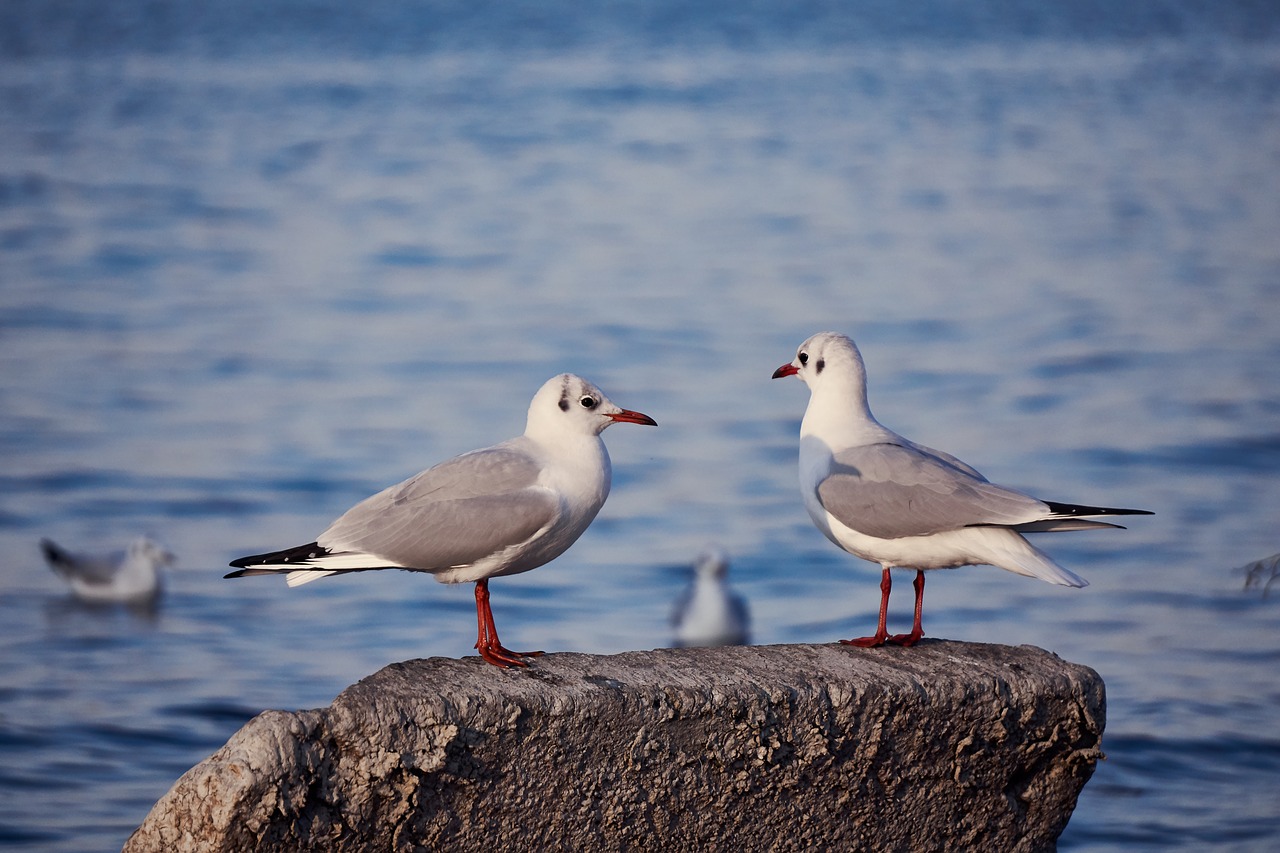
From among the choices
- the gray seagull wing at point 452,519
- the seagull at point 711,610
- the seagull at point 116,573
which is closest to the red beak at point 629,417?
the gray seagull wing at point 452,519

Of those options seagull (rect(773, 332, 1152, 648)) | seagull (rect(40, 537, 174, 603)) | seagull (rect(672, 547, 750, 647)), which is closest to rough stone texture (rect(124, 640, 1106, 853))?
seagull (rect(773, 332, 1152, 648))

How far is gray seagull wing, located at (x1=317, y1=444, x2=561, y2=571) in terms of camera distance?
5.17 m

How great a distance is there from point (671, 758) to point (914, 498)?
122cm

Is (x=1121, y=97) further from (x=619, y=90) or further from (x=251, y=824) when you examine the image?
(x=251, y=824)

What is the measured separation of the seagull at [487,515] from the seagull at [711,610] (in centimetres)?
506

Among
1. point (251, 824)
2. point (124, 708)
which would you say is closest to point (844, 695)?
point (251, 824)

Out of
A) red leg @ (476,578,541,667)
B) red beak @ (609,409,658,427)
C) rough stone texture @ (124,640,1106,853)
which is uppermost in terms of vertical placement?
red beak @ (609,409,658,427)

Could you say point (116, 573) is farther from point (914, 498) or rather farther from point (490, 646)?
point (914, 498)

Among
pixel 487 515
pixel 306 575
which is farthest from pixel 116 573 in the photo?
pixel 487 515

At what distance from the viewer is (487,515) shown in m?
5.18

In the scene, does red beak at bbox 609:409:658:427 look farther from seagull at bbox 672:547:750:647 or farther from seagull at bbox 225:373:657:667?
seagull at bbox 672:547:750:647

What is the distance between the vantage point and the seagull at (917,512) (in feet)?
17.4

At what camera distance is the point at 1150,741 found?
9.41 meters

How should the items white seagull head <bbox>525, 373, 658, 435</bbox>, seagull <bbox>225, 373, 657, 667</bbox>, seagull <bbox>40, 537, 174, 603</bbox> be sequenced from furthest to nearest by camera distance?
seagull <bbox>40, 537, 174, 603</bbox> < white seagull head <bbox>525, 373, 658, 435</bbox> < seagull <bbox>225, 373, 657, 667</bbox>
